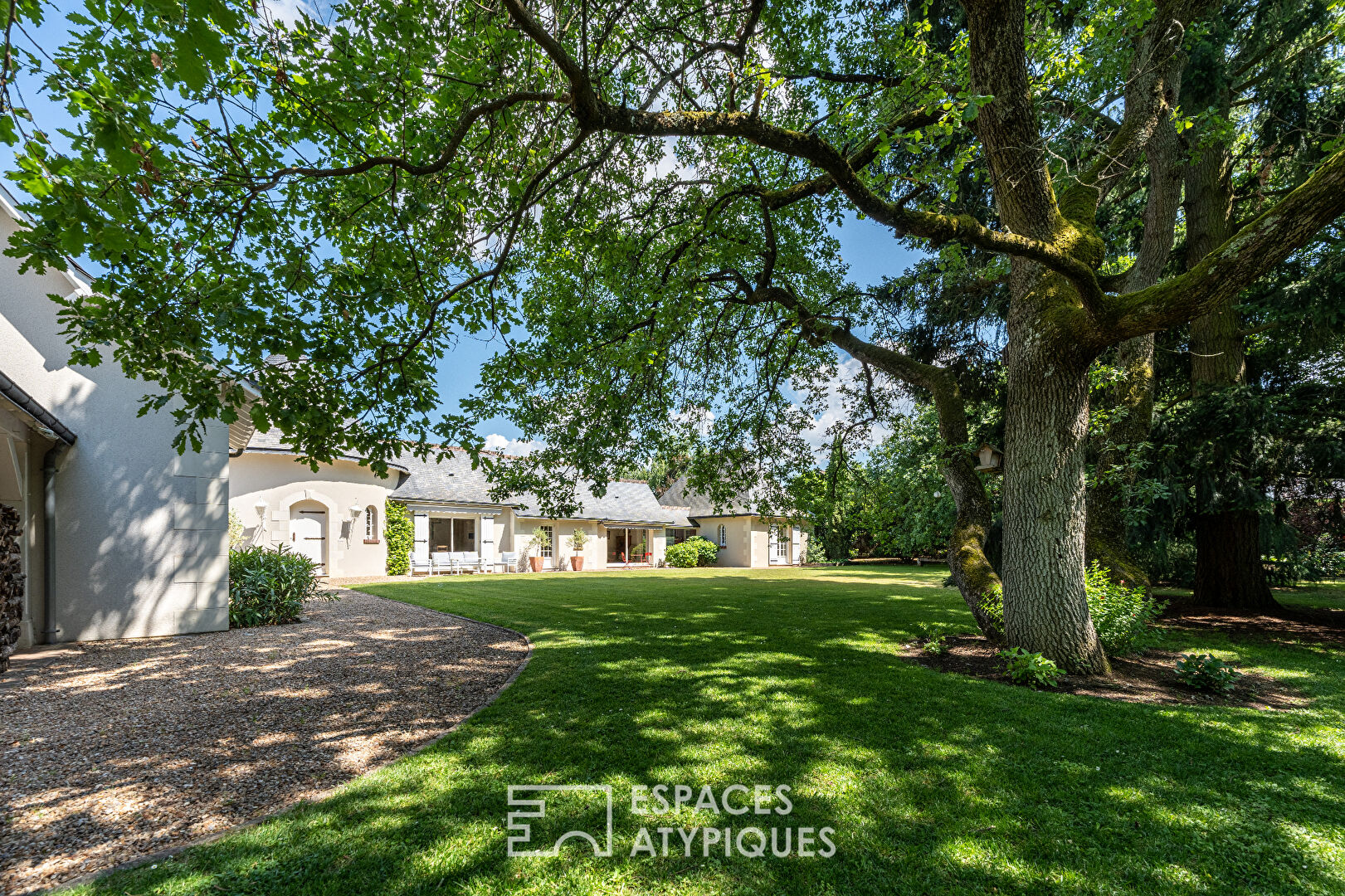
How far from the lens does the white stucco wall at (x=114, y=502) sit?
24.1ft

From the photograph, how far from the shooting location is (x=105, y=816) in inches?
124

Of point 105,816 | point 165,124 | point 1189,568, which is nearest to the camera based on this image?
point 105,816

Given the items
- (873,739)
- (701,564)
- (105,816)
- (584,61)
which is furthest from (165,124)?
(701,564)

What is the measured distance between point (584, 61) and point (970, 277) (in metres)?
7.68

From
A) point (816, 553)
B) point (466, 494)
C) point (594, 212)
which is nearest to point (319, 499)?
point (466, 494)

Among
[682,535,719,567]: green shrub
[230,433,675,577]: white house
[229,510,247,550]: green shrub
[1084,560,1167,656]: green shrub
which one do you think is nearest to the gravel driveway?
[230,433,675,577]: white house

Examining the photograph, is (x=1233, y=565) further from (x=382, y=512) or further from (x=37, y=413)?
(x=382, y=512)

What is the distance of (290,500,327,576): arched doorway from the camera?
1725 centimetres

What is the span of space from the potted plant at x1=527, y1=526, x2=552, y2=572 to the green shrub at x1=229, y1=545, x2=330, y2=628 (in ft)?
44.0

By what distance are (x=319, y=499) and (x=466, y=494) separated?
221 inches

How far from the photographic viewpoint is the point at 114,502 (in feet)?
25.6

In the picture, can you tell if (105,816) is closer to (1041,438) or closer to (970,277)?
(1041,438)

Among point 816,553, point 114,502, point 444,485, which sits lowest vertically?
point 816,553

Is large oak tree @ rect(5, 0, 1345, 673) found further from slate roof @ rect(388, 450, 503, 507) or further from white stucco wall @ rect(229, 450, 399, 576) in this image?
slate roof @ rect(388, 450, 503, 507)
